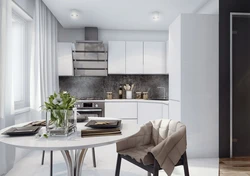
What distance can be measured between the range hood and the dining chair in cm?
275

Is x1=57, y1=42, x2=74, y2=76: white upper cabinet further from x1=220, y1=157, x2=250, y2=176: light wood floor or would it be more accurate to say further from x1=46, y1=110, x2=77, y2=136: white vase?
x1=220, y1=157, x2=250, y2=176: light wood floor

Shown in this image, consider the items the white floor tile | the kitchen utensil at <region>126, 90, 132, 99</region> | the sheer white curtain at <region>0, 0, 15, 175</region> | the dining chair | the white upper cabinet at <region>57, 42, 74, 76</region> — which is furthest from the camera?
the kitchen utensil at <region>126, 90, 132, 99</region>

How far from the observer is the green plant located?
154cm

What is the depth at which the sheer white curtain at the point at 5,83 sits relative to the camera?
93.0 inches

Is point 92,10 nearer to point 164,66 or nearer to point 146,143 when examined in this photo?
point 164,66

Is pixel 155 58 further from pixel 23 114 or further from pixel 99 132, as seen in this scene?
pixel 99 132

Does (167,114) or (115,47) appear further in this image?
(115,47)

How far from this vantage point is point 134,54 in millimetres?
4656

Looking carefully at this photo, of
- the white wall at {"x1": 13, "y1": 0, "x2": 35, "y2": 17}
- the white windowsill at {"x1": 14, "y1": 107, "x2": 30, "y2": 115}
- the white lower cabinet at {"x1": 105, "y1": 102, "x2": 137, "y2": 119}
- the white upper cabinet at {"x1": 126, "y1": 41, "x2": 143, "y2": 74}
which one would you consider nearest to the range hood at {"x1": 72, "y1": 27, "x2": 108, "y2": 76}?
the white upper cabinet at {"x1": 126, "y1": 41, "x2": 143, "y2": 74}

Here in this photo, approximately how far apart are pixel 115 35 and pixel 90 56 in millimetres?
832

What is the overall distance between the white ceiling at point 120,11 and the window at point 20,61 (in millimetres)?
574

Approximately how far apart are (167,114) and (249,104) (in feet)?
4.25

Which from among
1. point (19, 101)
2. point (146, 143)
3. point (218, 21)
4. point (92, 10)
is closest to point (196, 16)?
point (218, 21)

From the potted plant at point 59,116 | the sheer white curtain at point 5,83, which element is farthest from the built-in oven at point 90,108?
the potted plant at point 59,116
